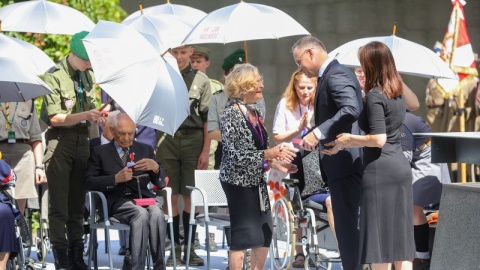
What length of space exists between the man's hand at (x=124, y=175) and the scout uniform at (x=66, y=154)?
0.58m

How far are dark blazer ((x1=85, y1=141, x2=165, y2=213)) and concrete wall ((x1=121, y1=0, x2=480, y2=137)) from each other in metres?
5.52

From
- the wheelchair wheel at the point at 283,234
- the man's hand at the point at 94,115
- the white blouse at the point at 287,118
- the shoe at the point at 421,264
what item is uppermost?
Answer: the man's hand at the point at 94,115

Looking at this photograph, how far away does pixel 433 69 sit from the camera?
30.0 feet

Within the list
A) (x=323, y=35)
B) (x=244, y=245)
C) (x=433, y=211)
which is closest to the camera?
(x=244, y=245)

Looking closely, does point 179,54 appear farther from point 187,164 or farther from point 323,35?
point 323,35

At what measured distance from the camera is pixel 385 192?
7246 mm

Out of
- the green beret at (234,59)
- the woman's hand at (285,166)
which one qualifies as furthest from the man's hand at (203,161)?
the woman's hand at (285,166)

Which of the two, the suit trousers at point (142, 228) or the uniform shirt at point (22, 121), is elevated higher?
the uniform shirt at point (22, 121)

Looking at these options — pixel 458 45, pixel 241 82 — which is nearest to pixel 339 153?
pixel 241 82

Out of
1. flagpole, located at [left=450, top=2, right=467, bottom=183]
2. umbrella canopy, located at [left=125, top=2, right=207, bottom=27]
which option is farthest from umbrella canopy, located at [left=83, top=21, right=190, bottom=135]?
flagpole, located at [left=450, top=2, right=467, bottom=183]

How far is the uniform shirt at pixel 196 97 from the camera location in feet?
→ 34.1

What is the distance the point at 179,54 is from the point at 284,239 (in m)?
2.13

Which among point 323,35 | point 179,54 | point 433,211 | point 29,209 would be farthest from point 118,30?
point 323,35

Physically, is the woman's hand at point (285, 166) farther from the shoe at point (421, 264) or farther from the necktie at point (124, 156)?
the shoe at point (421, 264)
